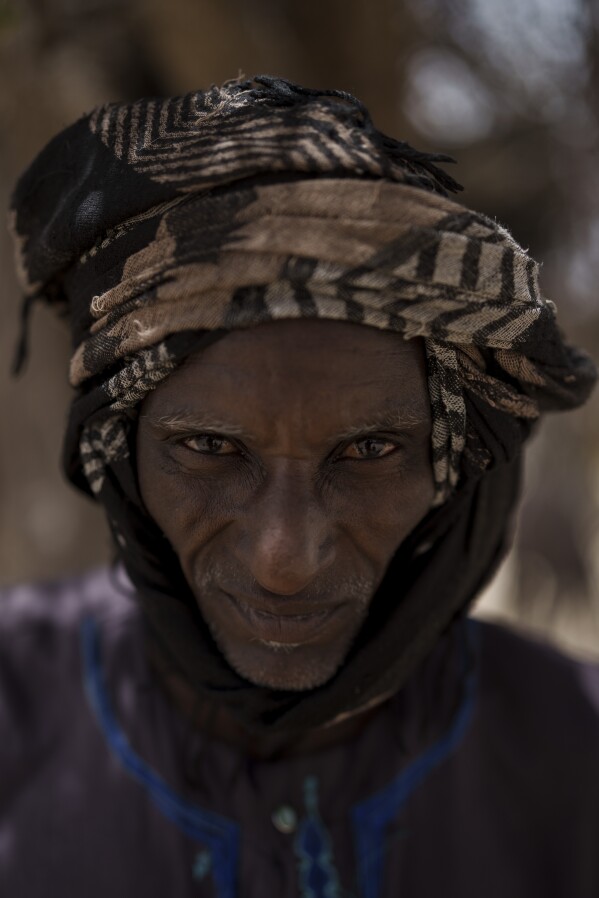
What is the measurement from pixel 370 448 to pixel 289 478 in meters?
0.17

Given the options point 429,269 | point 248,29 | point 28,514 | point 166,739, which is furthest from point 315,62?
point 166,739

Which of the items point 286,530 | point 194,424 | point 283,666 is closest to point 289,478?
point 286,530

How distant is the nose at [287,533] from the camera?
1.47 metres

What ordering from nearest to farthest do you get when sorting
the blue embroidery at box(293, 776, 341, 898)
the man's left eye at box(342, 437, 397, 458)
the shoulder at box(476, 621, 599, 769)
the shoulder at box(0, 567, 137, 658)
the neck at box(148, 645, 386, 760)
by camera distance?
the man's left eye at box(342, 437, 397, 458)
the blue embroidery at box(293, 776, 341, 898)
the neck at box(148, 645, 386, 760)
the shoulder at box(476, 621, 599, 769)
the shoulder at box(0, 567, 137, 658)

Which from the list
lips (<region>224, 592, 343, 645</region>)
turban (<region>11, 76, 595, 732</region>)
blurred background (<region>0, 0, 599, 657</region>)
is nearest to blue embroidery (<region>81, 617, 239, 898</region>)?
turban (<region>11, 76, 595, 732</region>)

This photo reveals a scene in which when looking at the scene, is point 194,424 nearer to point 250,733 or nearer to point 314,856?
point 250,733

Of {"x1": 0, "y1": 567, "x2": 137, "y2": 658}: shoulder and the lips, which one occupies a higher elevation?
the lips

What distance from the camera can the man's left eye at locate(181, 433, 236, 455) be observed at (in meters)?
1.55

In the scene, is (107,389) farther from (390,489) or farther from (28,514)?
(28,514)

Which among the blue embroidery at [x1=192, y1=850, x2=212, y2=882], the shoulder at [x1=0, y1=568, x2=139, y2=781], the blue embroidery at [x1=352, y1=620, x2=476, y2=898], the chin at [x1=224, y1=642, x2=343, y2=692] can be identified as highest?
the chin at [x1=224, y1=642, x2=343, y2=692]

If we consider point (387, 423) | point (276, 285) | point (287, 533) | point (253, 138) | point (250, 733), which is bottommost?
point (250, 733)

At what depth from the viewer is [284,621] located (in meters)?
1.62

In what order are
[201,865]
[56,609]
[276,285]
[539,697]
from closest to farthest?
[276,285]
[201,865]
[539,697]
[56,609]

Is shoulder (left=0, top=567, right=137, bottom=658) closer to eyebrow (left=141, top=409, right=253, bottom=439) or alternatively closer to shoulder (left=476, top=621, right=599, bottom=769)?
eyebrow (left=141, top=409, right=253, bottom=439)
